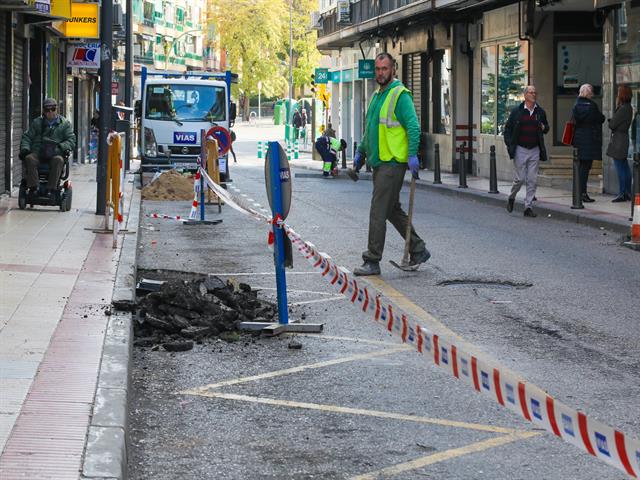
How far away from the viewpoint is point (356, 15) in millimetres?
46406

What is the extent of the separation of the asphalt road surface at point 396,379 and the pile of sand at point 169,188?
1052cm

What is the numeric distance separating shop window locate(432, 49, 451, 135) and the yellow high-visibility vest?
77.6ft

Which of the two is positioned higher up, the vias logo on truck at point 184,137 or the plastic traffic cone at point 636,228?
the vias logo on truck at point 184,137

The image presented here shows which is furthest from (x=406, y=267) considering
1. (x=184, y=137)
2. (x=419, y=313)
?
(x=184, y=137)

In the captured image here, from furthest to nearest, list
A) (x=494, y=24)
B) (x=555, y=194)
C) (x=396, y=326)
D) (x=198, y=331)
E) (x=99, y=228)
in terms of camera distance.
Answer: (x=494, y=24) < (x=555, y=194) < (x=99, y=228) < (x=198, y=331) < (x=396, y=326)

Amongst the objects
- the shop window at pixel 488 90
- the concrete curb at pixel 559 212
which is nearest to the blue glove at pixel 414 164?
the concrete curb at pixel 559 212

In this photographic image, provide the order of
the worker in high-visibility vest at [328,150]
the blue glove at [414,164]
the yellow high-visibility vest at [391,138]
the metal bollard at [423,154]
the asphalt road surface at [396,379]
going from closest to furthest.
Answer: the asphalt road surface at [396,379]
the blue glove at [414,164]
the yellow high-visibility vest at [391,138]
the worker in high-visibility vest at [328,150]
the metal bollard at [423,154]

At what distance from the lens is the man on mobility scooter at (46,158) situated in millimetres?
18844

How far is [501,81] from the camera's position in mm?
31812

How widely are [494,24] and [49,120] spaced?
15.6 meters

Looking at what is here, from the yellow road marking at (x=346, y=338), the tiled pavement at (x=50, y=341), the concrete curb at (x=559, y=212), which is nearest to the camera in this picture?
the tiled pavement at (x=50, y=341)

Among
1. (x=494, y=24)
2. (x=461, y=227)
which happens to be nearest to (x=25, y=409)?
(x=461, y=227)

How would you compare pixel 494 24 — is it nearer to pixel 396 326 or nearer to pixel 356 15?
pixel 356 15

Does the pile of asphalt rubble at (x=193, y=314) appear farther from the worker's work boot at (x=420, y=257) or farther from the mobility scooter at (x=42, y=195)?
the mobility scooter at (x=42, y=195)
